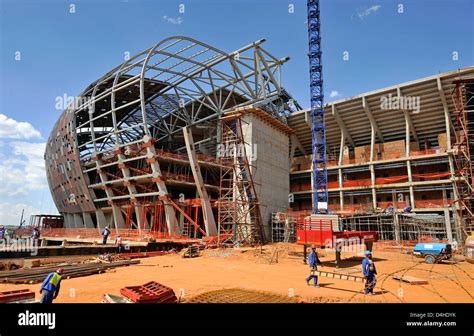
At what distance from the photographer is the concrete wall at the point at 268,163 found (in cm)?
3453

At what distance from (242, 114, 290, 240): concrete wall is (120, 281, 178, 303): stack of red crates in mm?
25088

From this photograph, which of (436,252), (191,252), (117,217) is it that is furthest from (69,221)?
(436,252)

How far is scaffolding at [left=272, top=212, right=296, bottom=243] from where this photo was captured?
1314 inches

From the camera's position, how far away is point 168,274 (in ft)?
50.1

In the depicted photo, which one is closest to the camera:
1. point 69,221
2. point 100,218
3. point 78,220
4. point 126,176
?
point 126,176

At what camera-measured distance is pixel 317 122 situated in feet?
132

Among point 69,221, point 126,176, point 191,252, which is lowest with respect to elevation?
point 191,252

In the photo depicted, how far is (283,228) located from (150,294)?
26.6 meters

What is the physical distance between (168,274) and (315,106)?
30.9m

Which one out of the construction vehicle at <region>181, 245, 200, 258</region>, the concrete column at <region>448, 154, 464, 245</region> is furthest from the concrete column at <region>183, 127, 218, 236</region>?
the concrete column at <region>448, 154, 464, 245</region>

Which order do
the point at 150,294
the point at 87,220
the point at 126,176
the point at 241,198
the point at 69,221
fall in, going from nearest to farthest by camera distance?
the point at 150,294, the point at 241,198, the point at 126,176, the point at 87,220, the point at 69,221

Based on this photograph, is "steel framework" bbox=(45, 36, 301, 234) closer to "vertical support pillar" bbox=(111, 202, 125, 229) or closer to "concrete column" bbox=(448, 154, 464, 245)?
"vertical support pillar" bbox=(111, 202, 125, 229)

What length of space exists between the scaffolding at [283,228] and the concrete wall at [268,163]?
0.83 metres

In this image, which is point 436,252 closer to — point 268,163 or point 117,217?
point 268,163
